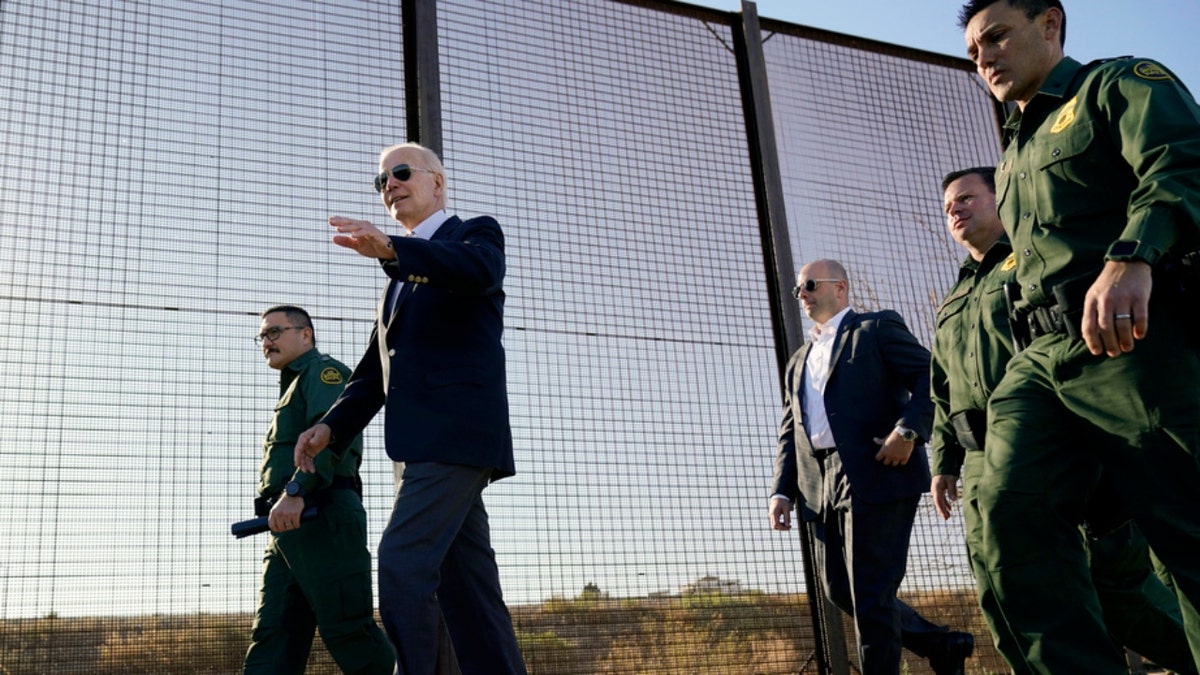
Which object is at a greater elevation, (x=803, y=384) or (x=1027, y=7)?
(x=1027, y=7)

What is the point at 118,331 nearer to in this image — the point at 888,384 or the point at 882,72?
the point at 888,384

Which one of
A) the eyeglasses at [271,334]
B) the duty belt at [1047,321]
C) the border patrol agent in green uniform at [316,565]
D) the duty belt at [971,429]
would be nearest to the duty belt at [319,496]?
the border patrol agent in green uniform at [316,565]

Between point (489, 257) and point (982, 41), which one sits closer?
point (982, 41)

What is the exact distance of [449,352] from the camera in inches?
126

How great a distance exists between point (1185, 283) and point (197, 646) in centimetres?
389

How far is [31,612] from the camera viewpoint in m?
4.23

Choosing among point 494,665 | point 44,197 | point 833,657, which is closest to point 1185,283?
point 494,665

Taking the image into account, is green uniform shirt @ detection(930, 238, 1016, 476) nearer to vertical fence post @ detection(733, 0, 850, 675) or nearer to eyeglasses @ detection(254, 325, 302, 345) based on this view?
vertical fence post @ detection(733, 0, 850, 675)

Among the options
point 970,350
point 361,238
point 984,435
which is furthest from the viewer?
point 970,350

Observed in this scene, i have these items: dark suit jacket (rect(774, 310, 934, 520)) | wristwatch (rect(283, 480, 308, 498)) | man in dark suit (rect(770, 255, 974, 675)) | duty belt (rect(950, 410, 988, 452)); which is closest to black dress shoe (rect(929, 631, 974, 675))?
man in dark suit (rect(770, 255, 974, 675))

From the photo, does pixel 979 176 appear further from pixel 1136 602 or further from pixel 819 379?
pixel 1136 602

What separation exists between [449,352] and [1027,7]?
175cm

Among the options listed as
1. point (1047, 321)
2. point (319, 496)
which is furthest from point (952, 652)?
point (319, 496)

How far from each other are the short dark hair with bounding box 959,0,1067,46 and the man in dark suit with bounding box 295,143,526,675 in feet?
4.61
